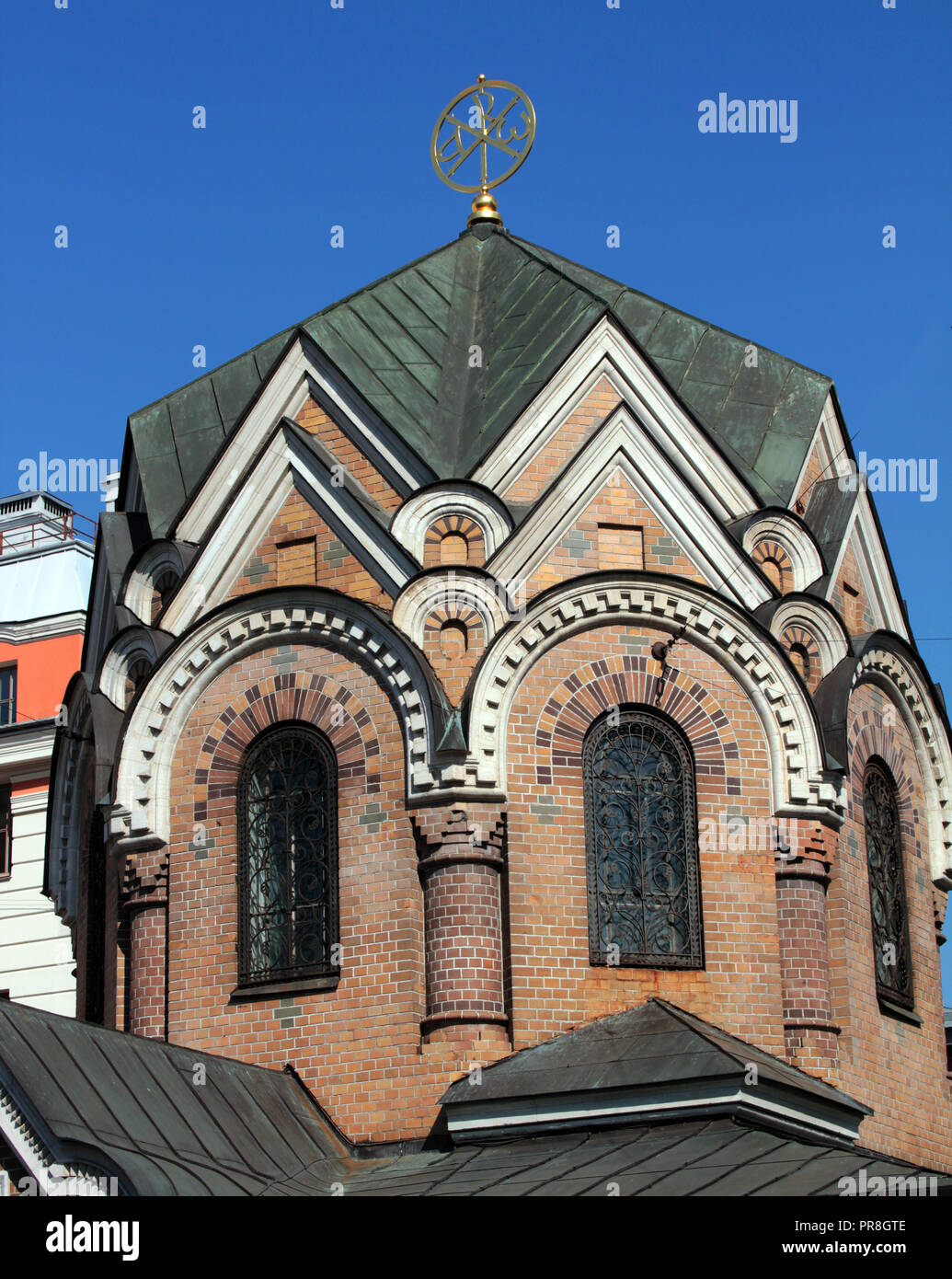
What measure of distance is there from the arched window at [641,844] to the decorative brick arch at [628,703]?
0.12 meters

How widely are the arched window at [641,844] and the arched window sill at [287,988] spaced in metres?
2.34

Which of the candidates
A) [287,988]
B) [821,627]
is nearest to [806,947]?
[821,627]

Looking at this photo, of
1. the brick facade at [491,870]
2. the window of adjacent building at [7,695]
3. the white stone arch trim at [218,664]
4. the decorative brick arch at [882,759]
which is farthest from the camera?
the window of adjacent building at [7,695]

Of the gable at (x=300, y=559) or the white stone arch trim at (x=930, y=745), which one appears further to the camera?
the white stone arch trim at (x=930, y=745)

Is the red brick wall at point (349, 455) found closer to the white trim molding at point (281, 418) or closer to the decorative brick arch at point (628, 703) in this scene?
the white trim molding at point (281, 418)

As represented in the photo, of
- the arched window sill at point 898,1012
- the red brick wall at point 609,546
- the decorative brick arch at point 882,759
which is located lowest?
the arched window sill at point 898,1012

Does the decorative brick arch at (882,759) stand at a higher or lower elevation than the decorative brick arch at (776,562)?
lower

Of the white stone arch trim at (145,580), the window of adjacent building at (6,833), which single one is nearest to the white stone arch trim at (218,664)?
the white stone arch trim at (145,580)

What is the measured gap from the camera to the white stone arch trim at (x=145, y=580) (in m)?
22.3

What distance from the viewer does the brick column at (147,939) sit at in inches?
801

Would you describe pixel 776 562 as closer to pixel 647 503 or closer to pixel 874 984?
pixel 647 503

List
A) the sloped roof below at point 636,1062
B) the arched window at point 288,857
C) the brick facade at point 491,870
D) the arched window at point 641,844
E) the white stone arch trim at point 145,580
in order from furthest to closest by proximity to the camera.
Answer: the white stone arch trim at point 145,580 → the arched window at point 288,857 → the arched window at point 641,844 → the brick facade at point 491,870 → the sloped roof below at point 636,1062

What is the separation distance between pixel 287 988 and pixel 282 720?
2.57 meters

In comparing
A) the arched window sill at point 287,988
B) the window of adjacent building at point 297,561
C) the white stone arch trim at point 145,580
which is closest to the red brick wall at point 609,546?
the window of adjacent building at point 297,561
